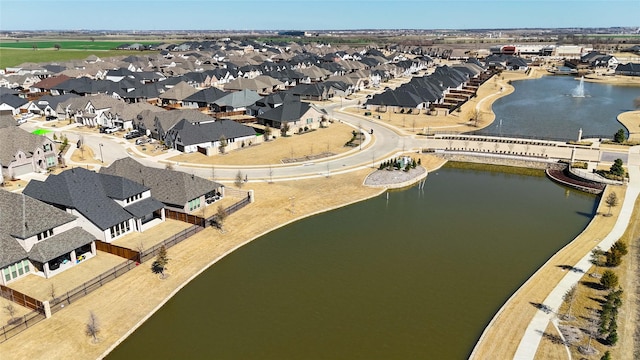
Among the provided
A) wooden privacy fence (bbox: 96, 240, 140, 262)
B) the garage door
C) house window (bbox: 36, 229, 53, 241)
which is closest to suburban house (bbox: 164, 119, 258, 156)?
the garage door

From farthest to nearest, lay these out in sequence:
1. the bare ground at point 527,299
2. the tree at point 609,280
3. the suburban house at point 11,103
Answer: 1. the suburban house at point 11,103
2. the tree at point 609,280
3. the bare ground at point 527,299

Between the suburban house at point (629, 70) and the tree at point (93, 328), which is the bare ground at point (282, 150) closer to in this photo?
the tree at point (93, 328)

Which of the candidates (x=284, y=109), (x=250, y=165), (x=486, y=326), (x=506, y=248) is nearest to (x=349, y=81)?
(x=284, y=109)

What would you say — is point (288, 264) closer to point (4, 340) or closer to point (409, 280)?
point (409, 280)

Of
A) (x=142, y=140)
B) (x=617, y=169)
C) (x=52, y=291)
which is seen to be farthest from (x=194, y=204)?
(x=617, y=169)

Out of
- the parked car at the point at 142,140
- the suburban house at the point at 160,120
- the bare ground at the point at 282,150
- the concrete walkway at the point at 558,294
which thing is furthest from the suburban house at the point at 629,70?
the parked car at the point at 142,140

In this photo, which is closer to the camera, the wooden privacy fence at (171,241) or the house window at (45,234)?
the house window at (45,234)

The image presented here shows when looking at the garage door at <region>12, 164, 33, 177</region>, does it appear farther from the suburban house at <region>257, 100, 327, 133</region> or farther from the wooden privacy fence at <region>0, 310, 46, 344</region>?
the suburban house at <region>257, 100, 327, 133</region>
